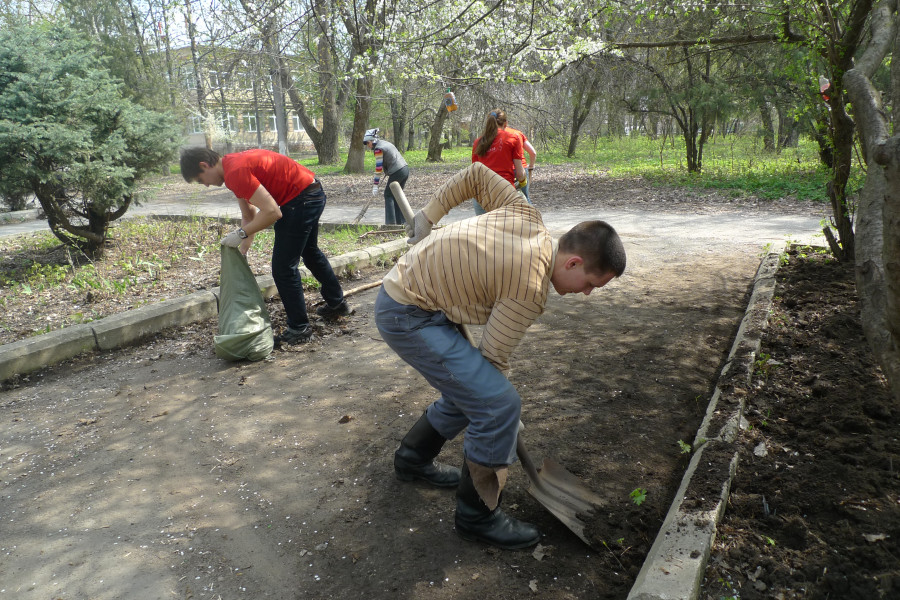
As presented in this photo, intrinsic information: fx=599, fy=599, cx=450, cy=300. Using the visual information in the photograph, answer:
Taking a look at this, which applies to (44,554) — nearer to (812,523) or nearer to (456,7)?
(812,523)

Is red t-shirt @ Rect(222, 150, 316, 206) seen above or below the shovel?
above

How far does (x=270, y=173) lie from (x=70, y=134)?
3677 millimetres

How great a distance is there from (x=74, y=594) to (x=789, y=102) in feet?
47.1

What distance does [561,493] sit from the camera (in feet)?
8.43

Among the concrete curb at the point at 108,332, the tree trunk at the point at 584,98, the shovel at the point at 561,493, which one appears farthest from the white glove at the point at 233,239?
the tree trunk at the point at 584,98

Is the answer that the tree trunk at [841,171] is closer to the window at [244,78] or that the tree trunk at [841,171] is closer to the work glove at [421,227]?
the work glove at [421,227]

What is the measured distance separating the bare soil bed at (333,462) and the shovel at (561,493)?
0.07 meters

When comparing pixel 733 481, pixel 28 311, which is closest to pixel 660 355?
pixel 733 481

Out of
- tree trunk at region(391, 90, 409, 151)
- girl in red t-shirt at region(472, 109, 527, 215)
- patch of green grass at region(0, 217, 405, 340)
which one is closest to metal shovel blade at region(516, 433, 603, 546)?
patch of green grass at region(0, 217, 405, 340)

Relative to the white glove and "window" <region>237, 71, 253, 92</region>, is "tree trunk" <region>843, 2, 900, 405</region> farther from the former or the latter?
"window" <region>237, 71, 253, 92</region>

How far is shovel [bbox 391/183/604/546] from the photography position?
2.45m

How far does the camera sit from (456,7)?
30.0 ft

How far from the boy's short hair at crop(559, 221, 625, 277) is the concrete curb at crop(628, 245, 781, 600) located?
0.97 meters

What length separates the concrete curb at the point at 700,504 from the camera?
194 cm
